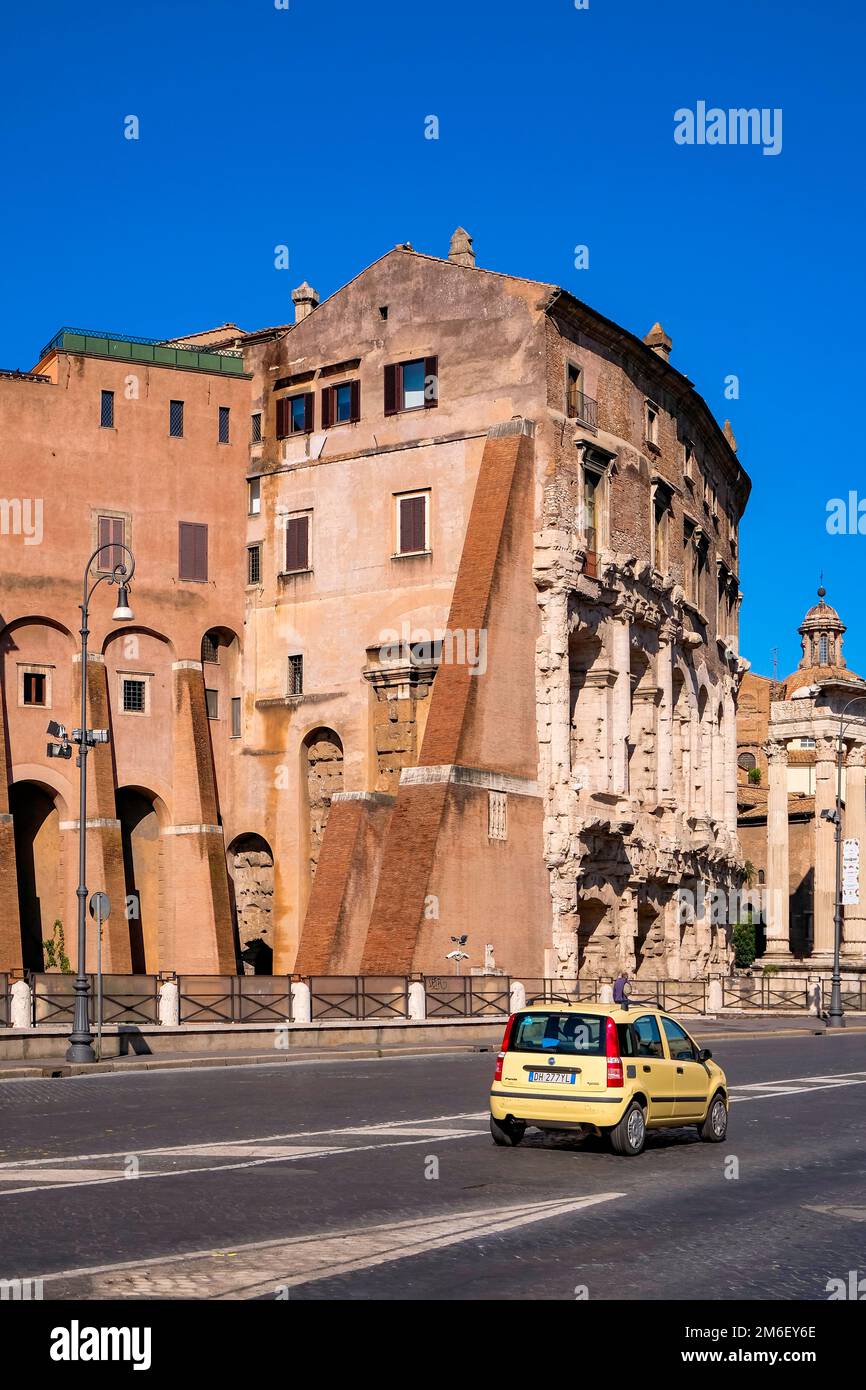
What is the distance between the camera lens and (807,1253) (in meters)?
11.3

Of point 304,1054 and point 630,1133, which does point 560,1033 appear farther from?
point 304,1054

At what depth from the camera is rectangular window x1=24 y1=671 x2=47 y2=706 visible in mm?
51875

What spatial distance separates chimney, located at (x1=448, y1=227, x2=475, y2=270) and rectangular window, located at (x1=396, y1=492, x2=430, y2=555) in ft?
27.9

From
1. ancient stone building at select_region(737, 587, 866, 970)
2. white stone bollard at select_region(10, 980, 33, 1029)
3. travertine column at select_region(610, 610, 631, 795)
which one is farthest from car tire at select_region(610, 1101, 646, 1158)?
ancient stone building at select_region(737, 587, 866, 970)

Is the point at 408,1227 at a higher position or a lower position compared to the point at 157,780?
lower

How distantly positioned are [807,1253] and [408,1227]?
2.65 metres

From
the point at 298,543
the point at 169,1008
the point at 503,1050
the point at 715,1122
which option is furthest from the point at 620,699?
the point at 503,1050

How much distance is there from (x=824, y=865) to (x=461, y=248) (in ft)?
112

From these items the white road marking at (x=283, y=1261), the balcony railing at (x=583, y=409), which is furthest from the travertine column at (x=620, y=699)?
the white road marking at (x=283, y=1261)

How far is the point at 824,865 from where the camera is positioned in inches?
3046

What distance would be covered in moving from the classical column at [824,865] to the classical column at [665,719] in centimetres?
1793
